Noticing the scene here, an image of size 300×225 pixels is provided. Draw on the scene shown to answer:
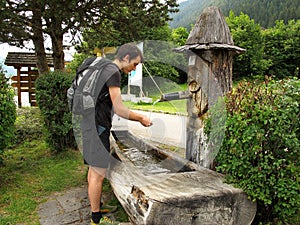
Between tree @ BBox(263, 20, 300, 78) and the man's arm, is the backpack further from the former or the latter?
tree @ BBox(263, 20, 300, 78)

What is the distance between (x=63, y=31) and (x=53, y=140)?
2.61 metres

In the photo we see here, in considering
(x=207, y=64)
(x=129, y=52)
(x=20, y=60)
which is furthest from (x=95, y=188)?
(x=20, y=60)

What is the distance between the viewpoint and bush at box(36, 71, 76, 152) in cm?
486

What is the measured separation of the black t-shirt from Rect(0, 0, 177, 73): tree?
3.27m

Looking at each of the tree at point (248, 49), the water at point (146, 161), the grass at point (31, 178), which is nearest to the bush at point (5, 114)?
the grass at point (31, 178)

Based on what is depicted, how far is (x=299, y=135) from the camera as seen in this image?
224cm

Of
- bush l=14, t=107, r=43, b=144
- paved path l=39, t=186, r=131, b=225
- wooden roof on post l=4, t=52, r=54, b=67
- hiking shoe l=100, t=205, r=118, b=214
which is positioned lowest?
paved path l=39, t=186, r=131, b=225

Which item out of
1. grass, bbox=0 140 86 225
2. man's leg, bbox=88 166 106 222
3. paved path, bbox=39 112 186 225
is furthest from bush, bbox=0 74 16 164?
man's leg, bbox=88 166 106 222

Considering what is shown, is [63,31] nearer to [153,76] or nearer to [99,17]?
[99,17]

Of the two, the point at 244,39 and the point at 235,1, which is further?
the point at 235,1

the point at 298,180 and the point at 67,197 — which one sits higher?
the point at 298,180

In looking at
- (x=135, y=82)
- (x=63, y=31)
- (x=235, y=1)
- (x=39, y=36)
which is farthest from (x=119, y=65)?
(x=235, y=1)

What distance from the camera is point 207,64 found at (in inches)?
119

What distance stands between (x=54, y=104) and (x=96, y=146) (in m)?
2.56
